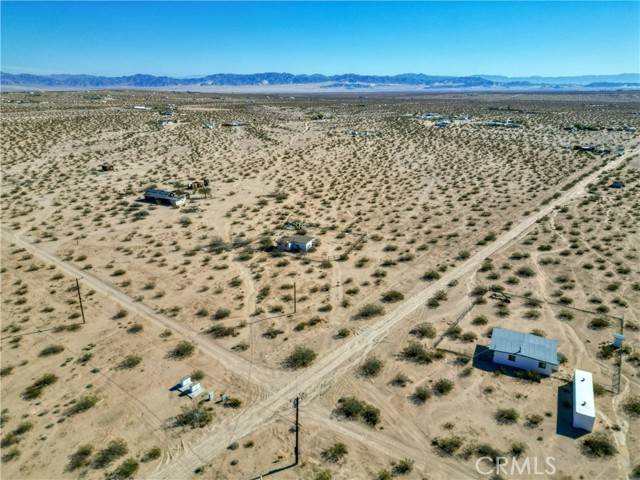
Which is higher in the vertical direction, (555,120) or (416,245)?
(555,120)

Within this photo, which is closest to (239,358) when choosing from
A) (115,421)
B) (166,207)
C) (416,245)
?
(115,421)

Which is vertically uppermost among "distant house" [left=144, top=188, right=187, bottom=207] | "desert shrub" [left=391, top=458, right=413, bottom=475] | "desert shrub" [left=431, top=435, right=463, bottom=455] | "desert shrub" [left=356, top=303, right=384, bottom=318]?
"distant house" [left=144, top=188, right=187, bottom=207]

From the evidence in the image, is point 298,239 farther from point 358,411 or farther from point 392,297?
point 358,411

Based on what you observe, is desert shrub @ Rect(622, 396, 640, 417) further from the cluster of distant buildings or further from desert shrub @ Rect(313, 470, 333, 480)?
desert shrub @ Rect(313, 470, 333, 480)

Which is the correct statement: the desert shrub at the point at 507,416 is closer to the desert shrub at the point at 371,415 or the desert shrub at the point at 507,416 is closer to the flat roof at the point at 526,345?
the flat roof at the point at 526,345

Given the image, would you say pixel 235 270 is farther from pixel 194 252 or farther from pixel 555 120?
pixel 555 120

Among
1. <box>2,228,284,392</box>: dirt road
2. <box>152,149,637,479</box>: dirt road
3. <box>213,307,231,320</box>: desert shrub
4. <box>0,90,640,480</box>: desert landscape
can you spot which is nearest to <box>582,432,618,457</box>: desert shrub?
<box>0,90,640,480</box>: desert landscape

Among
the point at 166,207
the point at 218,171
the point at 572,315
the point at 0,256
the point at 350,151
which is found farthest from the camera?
the point at 350,151
